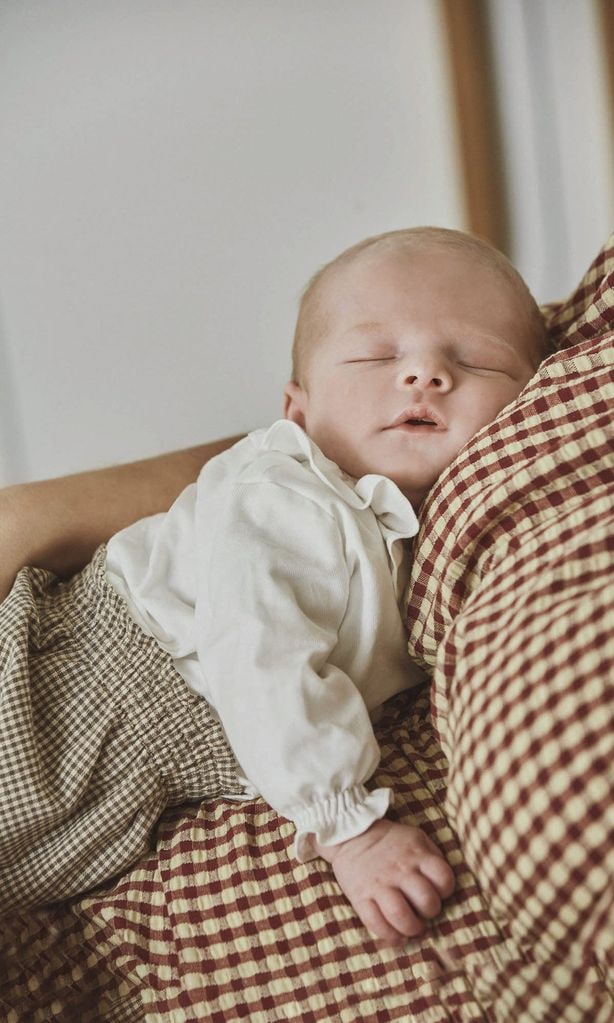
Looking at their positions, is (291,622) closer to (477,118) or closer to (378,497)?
(378,497)

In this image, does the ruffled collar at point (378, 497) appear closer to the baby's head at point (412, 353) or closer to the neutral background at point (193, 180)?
the baby's head at point (412, 353)

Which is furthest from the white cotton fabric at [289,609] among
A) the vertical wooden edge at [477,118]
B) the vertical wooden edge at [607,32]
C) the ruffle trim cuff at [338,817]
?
the vertical wooden edge at [607,32]

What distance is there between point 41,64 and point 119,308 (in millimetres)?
643

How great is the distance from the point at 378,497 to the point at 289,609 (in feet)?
0.66

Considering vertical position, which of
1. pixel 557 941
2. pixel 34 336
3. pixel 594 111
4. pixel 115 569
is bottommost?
pixel 557 941

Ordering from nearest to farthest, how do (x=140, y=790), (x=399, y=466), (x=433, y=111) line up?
(x=140, y=790) < (x=399, y=466) < (x=433, y=111)

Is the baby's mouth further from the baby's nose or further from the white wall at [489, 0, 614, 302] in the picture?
the white wall at [489, 0, 614, 302]

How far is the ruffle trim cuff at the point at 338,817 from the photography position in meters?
0.78

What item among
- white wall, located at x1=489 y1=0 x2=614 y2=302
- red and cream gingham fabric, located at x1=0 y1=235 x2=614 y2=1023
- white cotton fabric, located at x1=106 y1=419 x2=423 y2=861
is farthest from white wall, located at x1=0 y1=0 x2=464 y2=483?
red and cream gingham fabric, located at x1=0 y1=235 x2=614 y2=1023

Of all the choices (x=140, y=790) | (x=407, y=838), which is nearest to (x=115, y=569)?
(x=140, y=790)

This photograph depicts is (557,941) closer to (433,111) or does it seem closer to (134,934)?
(134,934)

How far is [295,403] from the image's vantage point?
122 centimetres

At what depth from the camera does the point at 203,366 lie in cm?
242

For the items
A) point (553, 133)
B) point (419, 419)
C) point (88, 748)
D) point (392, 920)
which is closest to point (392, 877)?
point (392, 920)
